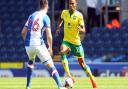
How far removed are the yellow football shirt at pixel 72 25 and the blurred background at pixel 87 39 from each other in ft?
37.3

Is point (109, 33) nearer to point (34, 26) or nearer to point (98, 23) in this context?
point (98, 23)

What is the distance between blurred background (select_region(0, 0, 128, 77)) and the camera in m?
29.1

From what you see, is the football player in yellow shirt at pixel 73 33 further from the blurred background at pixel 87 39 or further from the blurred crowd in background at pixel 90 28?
the blurred crowd in background at pixel 90 28

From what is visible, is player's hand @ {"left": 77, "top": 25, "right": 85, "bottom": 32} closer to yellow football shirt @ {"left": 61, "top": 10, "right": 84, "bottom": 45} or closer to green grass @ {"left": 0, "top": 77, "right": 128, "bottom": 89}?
yellow football shirt @ {"left": 61, "top": 10, "right": 84, "bottom": 45}

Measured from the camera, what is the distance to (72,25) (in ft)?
56.0

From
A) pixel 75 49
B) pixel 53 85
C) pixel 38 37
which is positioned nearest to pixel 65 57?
pixel 75 49

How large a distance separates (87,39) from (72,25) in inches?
599

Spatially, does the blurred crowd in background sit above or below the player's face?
below

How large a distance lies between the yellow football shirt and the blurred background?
1136 cm

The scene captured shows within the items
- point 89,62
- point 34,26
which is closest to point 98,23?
point 89,62

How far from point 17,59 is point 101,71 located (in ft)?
19.5

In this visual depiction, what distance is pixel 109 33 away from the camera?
3198 cm

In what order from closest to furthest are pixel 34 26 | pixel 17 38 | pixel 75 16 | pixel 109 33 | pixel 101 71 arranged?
pixel 34 26 < pixel 75 16 < pixel 101 71 < pixel 109 33 < pixel 17 38

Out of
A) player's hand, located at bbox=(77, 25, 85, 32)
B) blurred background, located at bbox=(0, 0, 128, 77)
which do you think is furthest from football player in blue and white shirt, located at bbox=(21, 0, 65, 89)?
blurred background, located at bbox=(0, 0, 128, 77)
